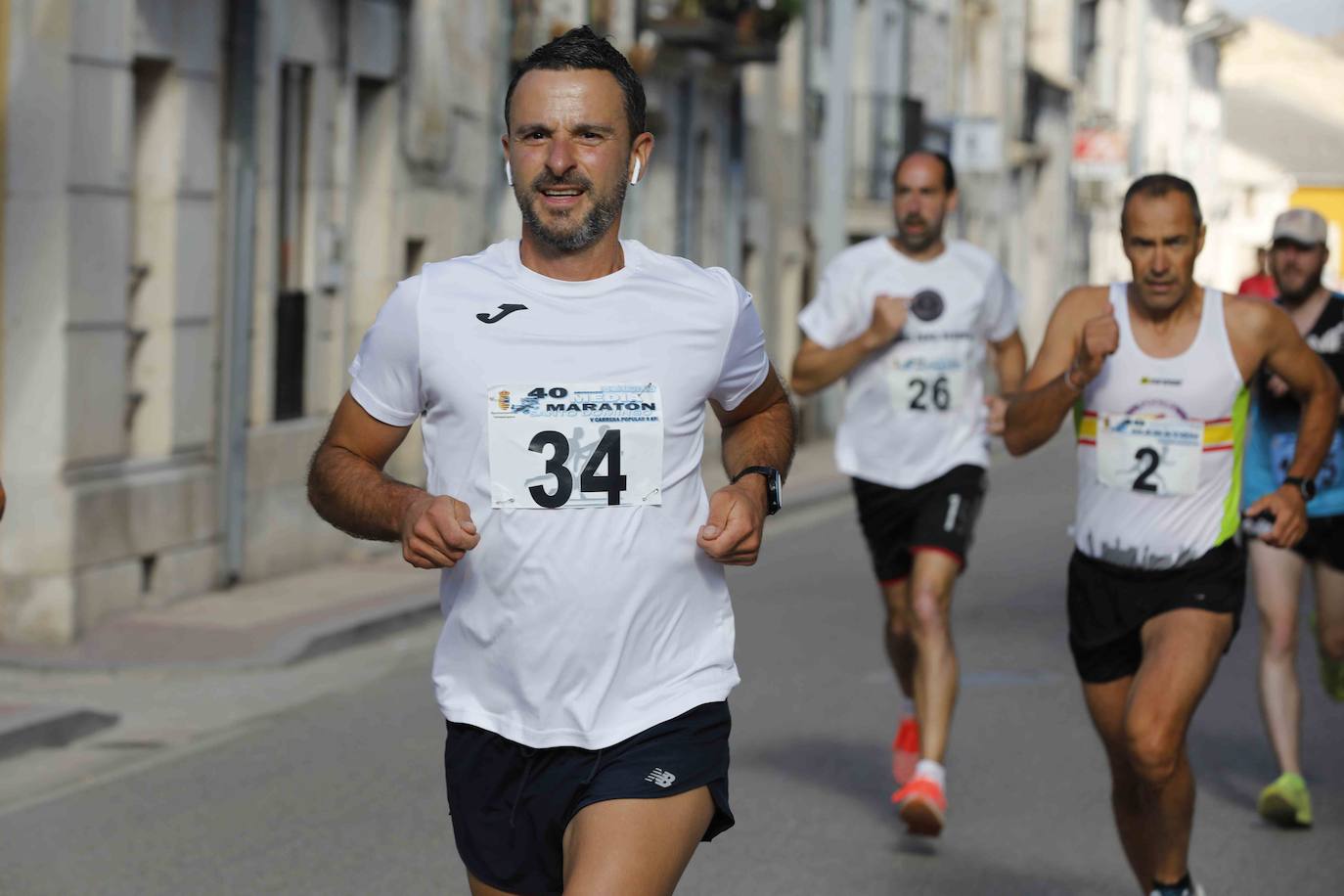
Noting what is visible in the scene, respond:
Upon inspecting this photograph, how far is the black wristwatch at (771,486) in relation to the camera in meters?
4.61

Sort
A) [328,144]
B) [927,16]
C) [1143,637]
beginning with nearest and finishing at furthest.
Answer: [1143,637] → [328,144] → [927,16]

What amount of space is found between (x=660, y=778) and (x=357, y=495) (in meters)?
0.69

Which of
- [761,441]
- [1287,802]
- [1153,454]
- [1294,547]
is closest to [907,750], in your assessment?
[1287,802]

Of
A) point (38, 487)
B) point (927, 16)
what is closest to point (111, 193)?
point (38, 487)

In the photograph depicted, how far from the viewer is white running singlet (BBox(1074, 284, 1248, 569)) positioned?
6.77m

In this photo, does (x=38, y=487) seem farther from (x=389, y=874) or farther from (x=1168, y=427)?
(x=1168, y=427)

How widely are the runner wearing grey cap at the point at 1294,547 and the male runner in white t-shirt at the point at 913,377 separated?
2.88ft

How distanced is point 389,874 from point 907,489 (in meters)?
2.36

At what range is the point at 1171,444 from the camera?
22.1ft

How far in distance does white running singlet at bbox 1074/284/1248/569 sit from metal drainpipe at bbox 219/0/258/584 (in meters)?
8.86

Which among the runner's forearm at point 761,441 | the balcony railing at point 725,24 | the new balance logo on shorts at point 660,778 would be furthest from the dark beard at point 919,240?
the balcony railing at point 725,24

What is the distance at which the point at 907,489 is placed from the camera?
8.84m

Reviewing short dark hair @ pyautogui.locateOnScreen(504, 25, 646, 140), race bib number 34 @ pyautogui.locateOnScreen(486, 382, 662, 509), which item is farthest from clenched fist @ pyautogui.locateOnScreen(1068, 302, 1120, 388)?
race bib number 34 @ pyautogui.locateOnScreen(486, 382, 662, 509)

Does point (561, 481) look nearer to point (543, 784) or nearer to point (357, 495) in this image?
point (357, 495)
